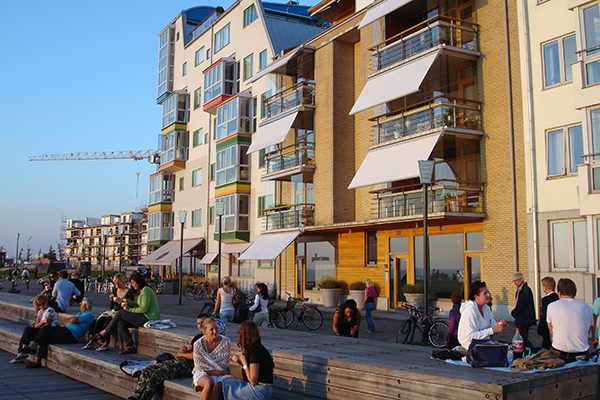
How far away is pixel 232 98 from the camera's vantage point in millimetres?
36406

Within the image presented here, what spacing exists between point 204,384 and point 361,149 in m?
20.9

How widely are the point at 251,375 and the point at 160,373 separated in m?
1.78

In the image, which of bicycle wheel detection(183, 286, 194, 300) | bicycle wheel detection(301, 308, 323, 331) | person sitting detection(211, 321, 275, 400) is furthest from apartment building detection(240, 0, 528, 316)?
person sitting detection(211, 321, 275, 400)

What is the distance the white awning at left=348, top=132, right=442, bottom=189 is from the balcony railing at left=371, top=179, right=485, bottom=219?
980 mm

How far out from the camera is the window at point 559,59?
17.5 m

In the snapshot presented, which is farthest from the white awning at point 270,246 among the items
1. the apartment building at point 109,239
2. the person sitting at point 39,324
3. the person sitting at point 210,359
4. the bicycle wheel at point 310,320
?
the apartment building at point 109,239

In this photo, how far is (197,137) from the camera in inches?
1725

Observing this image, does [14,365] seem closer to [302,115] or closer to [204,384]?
[204,384]

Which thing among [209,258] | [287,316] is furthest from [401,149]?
[209,258]

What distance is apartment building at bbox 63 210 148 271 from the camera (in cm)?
14462

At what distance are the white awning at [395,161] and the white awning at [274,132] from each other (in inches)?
258

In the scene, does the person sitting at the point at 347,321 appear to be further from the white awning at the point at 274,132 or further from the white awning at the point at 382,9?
the white awning at the point at 274,132

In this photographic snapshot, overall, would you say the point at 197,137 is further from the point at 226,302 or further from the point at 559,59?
the point at 226,302

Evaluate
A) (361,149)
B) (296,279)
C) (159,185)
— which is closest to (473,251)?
(361,149)
